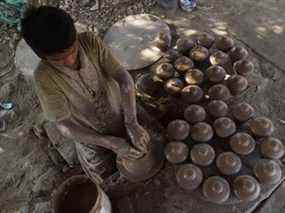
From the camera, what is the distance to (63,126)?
6.31 feet

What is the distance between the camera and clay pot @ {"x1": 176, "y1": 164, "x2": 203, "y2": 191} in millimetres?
1994

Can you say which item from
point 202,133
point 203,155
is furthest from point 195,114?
point 203,155

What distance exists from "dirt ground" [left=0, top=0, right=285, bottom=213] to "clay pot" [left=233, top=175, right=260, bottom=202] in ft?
1.05

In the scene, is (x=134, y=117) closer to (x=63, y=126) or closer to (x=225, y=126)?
(x=63, y=126)

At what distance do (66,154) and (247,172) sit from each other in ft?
4.25

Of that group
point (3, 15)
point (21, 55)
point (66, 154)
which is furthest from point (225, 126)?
point (3, 15)

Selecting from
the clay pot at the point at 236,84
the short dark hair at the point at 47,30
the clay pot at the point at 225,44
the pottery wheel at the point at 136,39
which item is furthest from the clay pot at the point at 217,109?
the short dark hair at the point at 47,30

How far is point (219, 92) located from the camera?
2244mm

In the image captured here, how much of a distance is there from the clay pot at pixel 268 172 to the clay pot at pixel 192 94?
0.52m

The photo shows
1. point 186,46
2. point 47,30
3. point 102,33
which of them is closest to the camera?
point 47,30

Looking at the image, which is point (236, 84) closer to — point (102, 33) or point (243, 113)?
point (243, 113)

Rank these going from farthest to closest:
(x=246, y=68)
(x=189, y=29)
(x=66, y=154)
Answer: (x=189, y=29), (x=66, y=154), (x=246, y=68)

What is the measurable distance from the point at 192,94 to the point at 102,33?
4.65ft

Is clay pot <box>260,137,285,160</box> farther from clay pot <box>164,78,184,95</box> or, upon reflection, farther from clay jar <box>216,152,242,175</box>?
clay pot <box>164,78,184,95</box>
